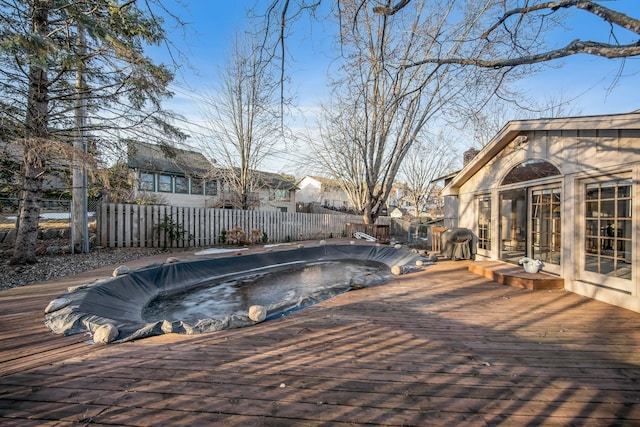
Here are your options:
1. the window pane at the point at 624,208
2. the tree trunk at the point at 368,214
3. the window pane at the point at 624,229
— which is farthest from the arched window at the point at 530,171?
the tree trunk at the point at 368,214

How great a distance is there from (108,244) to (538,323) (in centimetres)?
905

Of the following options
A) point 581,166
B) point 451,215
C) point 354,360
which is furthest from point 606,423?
point 451,215

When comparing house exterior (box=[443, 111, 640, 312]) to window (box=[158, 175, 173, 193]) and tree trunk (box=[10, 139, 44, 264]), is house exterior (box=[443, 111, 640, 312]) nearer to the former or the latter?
tree trunk (box=[10, 139, 44, 264])

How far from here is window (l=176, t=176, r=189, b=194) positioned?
49.9ft

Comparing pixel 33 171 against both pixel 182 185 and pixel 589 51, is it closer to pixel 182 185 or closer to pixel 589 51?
pixel 589 51

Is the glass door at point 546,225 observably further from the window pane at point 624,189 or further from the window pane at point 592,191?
the window pane at point 624,189

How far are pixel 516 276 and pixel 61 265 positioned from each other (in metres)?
8.39

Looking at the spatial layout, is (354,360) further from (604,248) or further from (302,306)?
(604,248)

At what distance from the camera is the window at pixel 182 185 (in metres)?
15.2

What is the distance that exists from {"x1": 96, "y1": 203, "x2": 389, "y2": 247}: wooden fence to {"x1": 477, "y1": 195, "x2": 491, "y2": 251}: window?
7.05 m

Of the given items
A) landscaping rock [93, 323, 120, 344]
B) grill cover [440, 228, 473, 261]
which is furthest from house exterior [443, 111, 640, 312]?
landscaping rock [93, 323, 120, 344]

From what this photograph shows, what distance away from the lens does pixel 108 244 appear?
700 centimetres

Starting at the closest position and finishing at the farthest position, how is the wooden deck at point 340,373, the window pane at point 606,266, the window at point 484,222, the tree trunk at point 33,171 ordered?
the wooden deck at point 340,373, the window pane at point 606,266, the tree trunk at point 33,171, the window at point 484,222

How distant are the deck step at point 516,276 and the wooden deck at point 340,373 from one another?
1136 millimetres
